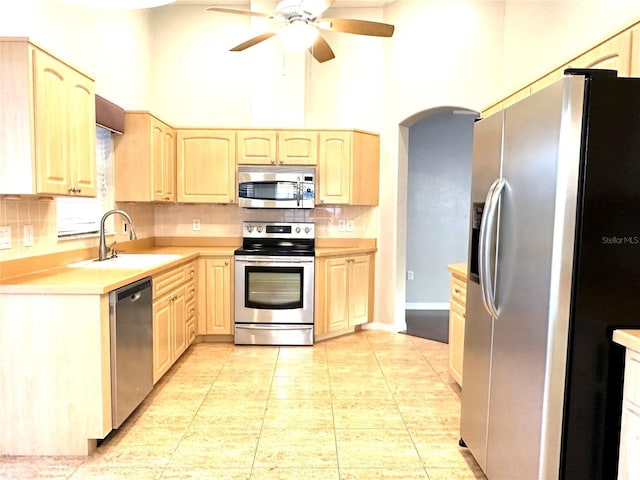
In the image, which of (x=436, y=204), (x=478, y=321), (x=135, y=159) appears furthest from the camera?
(x=436, y=204)

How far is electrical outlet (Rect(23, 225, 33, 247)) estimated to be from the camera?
2547 mm

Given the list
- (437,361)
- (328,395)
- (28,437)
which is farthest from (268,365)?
(28,437)

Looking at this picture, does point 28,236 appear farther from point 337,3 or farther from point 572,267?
point 337,3

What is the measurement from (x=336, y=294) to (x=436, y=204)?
2.14 m

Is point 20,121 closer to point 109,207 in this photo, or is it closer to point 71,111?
point 71,111

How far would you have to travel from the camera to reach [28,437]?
2.22 metres

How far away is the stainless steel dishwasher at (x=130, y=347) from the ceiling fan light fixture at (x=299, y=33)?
1.98 meters

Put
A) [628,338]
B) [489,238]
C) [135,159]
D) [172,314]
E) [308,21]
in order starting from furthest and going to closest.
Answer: [135,159]
[172,314]
[308,21]
[489,238]
[628,338]

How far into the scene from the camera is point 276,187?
14.4 ft

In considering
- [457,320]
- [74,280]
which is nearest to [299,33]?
[74,280]

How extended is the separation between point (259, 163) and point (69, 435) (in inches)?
115

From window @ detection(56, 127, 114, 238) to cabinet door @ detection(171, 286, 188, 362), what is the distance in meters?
0.83

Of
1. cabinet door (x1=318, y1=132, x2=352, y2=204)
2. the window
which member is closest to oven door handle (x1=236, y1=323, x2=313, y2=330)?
cabinet door (x1=318, y1=132, x2=352, y2=204)

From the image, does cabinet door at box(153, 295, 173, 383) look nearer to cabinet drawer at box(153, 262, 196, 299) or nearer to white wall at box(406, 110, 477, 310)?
cabinet drawer at box(153, 262, 196, 299)
